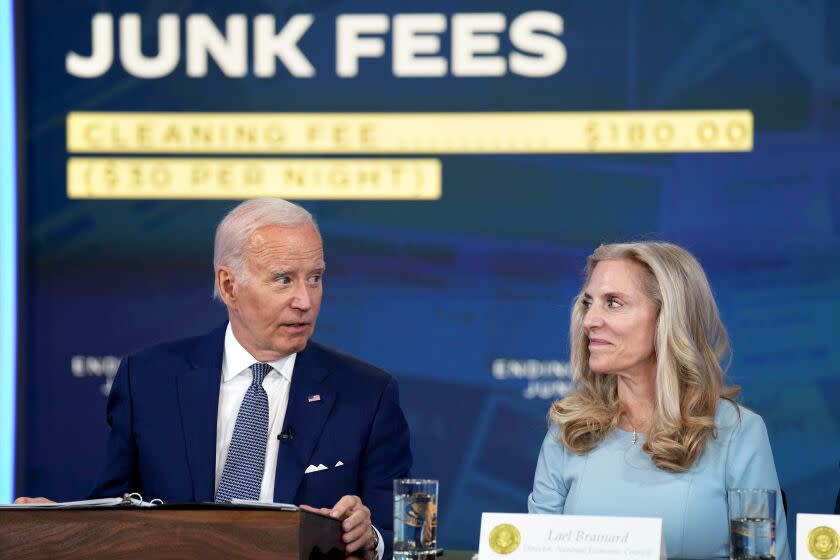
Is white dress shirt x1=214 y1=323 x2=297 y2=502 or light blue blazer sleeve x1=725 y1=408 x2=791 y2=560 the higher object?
white dress shirt x1=214 y1=323 x2=297 y2=502

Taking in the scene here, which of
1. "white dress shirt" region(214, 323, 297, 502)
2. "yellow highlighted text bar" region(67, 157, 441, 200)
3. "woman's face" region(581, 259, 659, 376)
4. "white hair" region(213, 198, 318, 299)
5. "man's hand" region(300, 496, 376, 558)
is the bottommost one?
"man's hand" region(300, 496, 376, 558)

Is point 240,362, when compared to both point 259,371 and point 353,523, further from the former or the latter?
point 353,523

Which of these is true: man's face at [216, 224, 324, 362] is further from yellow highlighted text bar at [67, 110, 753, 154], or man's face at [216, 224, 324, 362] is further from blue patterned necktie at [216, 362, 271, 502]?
yellow highlighted text bar at [67, 110, 753, 154]

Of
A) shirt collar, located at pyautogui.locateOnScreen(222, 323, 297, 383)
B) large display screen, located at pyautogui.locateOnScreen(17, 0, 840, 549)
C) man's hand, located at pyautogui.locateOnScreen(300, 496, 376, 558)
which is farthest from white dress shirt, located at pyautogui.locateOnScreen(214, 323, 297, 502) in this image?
large display screen, located at pyautogui.locateOnScreen(17, 0, 840, 549)

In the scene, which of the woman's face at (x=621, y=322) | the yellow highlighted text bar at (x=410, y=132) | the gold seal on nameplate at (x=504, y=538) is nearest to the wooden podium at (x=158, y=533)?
the gold seal on nameplate at (x=504, y=538)

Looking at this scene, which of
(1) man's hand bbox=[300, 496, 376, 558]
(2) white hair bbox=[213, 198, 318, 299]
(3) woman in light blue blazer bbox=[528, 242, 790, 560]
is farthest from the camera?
(2) white hair bbox=[213, 198, 318, 299]

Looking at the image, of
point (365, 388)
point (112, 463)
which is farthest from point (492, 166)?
point (112, 463)

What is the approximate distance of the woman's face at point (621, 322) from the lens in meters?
3.43

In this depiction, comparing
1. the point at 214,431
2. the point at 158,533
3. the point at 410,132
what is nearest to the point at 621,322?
the point at 214,431

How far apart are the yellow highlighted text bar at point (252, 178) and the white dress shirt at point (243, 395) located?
177 cm

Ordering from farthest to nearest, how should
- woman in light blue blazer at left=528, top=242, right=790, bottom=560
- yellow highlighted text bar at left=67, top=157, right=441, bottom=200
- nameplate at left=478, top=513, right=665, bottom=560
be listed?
1. yellow highlighted text bar at left=67, top=157, right=441, bottom=200
2. woman in light blue blazer at left=528, top=242, right=790, bottom=560
3. nameplate at left=478, top=513, right=665, bottom=560

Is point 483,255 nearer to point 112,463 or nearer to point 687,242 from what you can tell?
point 687,242

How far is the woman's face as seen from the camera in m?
3.43

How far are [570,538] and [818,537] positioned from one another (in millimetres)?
466
